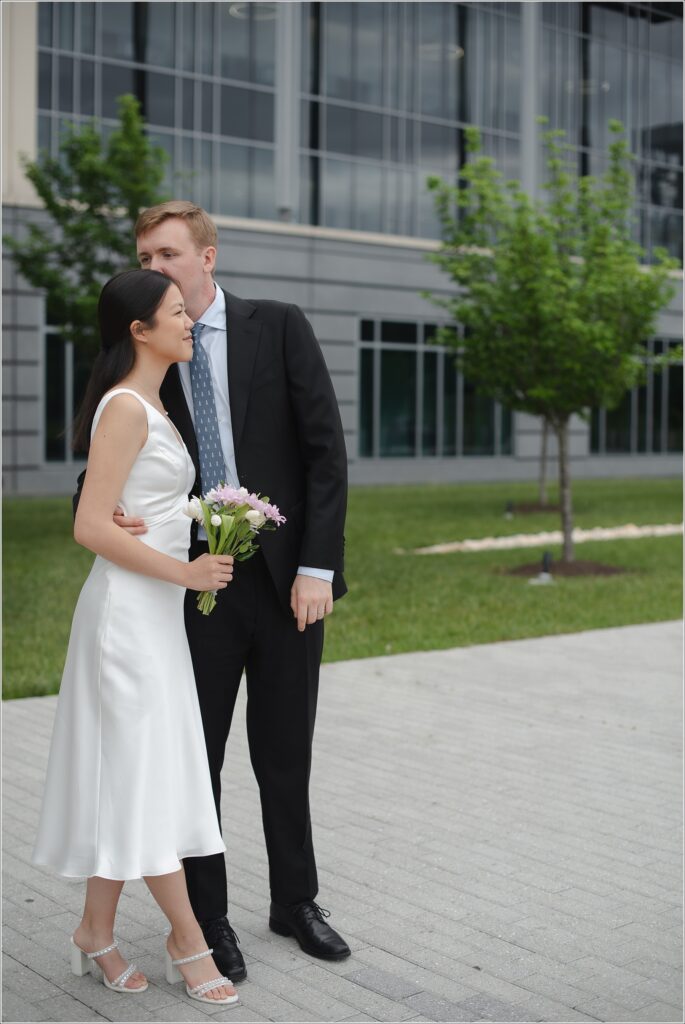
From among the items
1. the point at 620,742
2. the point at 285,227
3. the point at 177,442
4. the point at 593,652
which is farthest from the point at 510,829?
the point at 285,227

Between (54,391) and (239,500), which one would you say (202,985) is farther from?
(54,391)

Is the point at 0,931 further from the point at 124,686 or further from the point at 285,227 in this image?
the point at 285,227

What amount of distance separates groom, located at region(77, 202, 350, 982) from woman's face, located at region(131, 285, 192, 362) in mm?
231

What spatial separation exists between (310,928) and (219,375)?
180 centimetres

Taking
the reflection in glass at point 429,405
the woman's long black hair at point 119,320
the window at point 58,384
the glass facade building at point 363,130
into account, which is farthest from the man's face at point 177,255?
the reflection in glass at point 429,405

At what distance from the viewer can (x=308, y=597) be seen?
4023mm

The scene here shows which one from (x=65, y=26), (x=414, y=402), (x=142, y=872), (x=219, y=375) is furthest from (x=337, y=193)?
(x=142, y=872)

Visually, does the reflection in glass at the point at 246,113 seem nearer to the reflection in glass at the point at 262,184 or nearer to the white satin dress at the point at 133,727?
the reflection in glass at the point at 262,184

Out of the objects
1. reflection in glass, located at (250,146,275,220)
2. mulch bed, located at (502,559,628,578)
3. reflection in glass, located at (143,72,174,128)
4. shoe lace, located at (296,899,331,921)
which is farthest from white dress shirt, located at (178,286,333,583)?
reflection in glass, located at (250,146,275,220)

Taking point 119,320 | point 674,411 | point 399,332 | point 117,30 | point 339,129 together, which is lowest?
point 119,320

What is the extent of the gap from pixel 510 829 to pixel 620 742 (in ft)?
6.01

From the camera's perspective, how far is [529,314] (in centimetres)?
1591

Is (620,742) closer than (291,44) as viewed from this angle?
Yes

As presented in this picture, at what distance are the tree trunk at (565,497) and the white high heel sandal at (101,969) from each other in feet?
41.1
